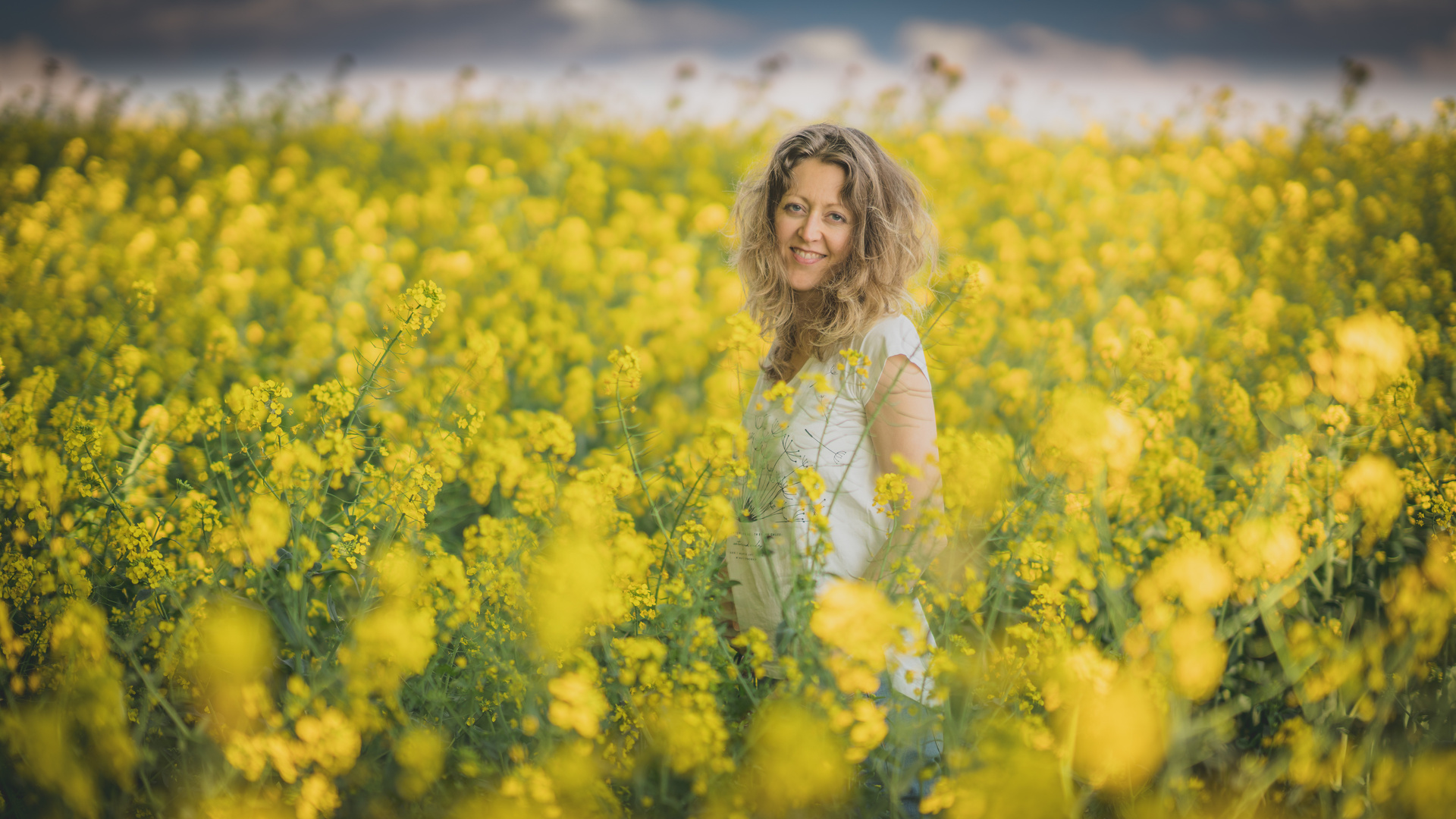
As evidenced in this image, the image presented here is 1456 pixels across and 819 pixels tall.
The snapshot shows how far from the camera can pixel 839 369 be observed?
1.96 metres

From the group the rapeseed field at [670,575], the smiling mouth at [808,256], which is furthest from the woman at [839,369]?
the rapeseed field at [670,575]

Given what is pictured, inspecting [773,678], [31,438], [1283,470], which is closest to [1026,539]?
[773,678]

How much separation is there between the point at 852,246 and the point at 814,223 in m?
0.12

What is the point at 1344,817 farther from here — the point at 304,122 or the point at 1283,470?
the point at 304,122

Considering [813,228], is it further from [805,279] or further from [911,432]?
[911,432]

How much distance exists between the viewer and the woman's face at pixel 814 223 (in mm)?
2055

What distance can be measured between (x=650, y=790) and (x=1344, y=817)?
1.30 meters

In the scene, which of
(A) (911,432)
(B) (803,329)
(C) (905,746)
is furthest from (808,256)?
(C) (905,746)

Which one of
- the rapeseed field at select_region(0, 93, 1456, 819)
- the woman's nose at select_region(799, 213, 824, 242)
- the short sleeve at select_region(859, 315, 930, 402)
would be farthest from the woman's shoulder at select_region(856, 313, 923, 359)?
the woman's nose at select_region(799, 213, 824, 242)

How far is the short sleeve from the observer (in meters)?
1.85

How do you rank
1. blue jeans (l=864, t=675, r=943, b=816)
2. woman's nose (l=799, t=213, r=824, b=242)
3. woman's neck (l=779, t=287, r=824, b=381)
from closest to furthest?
blue jeans (l=864, t=675, r=943, b=816), woman's nose (l=799, t=213, r=824, b=242), woman's neck (l=779, t=287, r=824, b=381)

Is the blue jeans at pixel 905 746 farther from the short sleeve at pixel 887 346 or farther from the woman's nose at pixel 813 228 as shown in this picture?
the woman's nose at pixel 813 228

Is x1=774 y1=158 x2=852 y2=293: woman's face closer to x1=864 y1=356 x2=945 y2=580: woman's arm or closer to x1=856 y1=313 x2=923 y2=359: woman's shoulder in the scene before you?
x1=856 y1=313 x2=923 y2=359: woman's shoulder

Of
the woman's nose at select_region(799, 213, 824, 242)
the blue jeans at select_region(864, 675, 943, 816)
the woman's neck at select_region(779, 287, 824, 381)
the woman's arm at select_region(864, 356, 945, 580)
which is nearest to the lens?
the blue jeans at select_region(864, 675, 943, 816)
